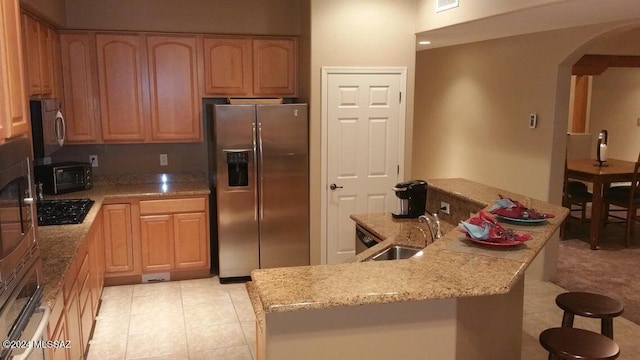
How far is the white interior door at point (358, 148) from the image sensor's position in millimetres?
4934

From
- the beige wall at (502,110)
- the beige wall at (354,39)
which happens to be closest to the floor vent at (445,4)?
the beige wall at (354,39)

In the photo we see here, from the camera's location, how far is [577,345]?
89.2 inches

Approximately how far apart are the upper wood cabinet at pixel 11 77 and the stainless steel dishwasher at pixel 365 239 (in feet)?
7.08

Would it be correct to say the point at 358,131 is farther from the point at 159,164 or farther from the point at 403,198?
the point at 159,164

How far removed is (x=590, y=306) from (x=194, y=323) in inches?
108

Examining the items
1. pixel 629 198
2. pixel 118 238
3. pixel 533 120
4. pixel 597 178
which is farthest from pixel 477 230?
pixel 629 198

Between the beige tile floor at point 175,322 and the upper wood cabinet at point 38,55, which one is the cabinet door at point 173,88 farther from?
the beige tile floor at point 175,322

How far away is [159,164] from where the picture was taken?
537cm

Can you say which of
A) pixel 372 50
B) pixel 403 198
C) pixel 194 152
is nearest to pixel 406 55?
pixel 372 50

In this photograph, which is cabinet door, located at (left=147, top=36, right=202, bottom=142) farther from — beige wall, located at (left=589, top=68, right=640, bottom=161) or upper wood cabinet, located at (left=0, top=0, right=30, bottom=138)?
beige wall, located at (left=589, top=68, right=640, bottom=161)

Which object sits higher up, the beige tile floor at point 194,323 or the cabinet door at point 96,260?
the cabinet door at point 96,260

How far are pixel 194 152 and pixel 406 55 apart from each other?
7.44 feet

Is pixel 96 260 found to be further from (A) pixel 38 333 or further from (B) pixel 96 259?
(A) pixel 38 333

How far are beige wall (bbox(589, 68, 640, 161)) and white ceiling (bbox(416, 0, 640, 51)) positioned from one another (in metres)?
5.04
